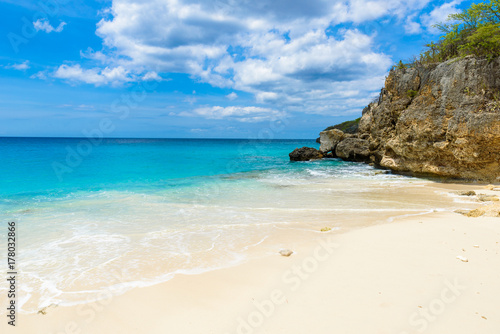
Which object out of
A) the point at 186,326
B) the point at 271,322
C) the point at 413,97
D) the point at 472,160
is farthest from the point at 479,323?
the point at 413,97

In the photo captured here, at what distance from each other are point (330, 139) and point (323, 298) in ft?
124

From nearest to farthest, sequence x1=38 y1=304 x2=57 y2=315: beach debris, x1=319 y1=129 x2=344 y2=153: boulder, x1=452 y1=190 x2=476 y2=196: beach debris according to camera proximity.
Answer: x1=38 y1=304 x2=57 y2=315: beach debris
x1=452 y1=190 x2=476 y2=196: beach debris
x1=319 y1=129 x2=344 y2=153: boulder

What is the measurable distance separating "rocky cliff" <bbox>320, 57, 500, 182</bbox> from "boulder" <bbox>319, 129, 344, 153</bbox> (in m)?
15.9

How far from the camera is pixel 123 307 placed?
179 inches

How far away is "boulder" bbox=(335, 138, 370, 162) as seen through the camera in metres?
33.1

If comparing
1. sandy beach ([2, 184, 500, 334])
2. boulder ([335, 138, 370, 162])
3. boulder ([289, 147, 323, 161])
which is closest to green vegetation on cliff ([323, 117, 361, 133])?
boulder ([289, 147, 323, 161])

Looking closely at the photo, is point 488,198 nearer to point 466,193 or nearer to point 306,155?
point 466,193

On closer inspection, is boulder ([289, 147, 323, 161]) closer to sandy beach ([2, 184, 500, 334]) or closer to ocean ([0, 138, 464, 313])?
ocean ([0, 138, 464, 313])

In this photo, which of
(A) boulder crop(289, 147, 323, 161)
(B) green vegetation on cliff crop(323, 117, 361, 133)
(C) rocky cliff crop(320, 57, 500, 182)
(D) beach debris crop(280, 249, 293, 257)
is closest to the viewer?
(D) beach debris crop(280, 249, 293, 257)

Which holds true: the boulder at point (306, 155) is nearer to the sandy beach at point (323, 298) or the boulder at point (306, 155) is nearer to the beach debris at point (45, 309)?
the sandy beach at point (323, 298)

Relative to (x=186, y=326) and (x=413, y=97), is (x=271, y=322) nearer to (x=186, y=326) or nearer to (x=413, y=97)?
(x=186, y=326)

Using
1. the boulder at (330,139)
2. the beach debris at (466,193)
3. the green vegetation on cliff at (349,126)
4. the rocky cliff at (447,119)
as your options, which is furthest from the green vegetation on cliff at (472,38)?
the green vegetation on cliff at (349,126)

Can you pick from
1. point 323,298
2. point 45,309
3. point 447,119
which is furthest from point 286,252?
point 447,119

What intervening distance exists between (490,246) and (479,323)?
3.45 m
